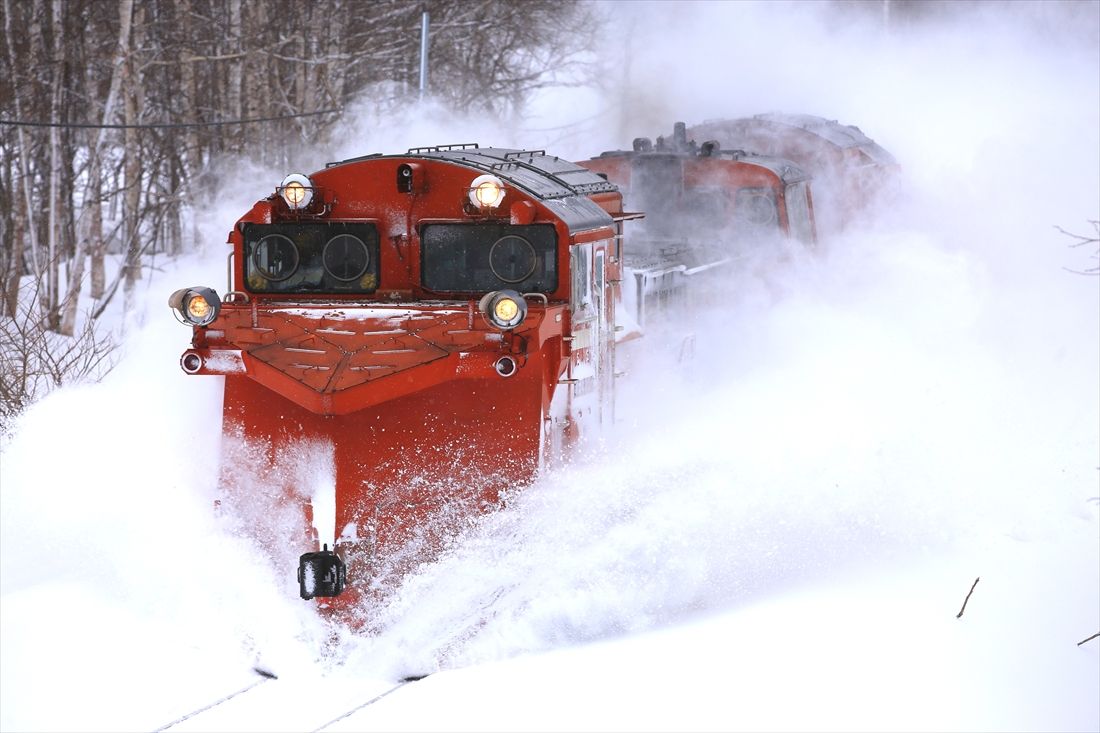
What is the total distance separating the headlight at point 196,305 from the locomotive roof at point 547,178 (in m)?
1.33

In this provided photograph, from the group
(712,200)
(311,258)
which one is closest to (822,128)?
(712,200)

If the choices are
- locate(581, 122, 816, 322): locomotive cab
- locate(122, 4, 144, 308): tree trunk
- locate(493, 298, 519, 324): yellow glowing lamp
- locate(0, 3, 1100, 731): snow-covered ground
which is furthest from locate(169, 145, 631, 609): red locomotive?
locate(122, 4, 144, 308): tree trunk

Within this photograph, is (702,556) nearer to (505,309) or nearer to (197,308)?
(505,309)

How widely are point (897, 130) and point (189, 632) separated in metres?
14.5

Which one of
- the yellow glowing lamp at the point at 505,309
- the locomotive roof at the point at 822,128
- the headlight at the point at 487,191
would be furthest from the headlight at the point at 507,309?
the locomotive roof at the point at 822,128

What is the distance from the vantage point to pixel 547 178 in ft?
29.4

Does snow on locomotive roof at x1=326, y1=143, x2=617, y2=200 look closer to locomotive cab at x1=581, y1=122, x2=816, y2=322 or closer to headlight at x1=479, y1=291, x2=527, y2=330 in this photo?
headlight at x1=479, y1=291, x2=527, y2=330

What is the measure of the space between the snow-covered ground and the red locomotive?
0.37 m

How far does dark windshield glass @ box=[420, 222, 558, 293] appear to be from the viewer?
8133 millimetres

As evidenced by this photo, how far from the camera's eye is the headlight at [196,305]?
25.4ft

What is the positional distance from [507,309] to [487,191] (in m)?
1.05

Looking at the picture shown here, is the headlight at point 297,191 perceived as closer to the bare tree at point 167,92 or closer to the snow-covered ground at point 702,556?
the snow-covered ground at point 702,556

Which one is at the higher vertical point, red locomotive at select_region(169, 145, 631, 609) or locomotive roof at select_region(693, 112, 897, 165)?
locomotive roof at select_region(693, 112, 897, 165)

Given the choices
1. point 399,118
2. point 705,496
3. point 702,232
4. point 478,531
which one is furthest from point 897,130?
point 478,531
